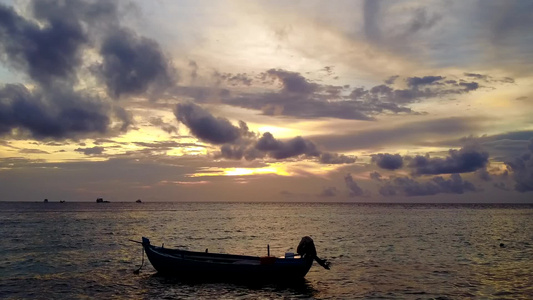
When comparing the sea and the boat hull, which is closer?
the sea

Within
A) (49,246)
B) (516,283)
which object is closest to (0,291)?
(49,246)

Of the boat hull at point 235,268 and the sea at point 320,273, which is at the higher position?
the boat hull at point 235,268

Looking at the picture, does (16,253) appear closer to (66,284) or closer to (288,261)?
(66,284)

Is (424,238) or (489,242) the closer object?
(489,242)

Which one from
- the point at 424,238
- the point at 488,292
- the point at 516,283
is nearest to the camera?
the point at 488,292

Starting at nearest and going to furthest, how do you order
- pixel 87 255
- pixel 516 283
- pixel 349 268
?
pixel 516 283 < pixel 349 268 < pixel 87 255

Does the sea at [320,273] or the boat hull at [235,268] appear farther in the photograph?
the boat hull at [235,268]

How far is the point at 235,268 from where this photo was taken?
29.1m

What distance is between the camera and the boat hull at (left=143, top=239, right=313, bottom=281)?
2886cm

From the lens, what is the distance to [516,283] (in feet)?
94.8

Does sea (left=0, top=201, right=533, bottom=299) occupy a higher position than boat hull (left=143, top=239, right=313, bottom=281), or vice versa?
boat hull (left=143, top=239, right=313, bottom=281)

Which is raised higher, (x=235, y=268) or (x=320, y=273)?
(x=235, y=268)

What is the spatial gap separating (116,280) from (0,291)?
7317 mm

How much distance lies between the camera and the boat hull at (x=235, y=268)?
28859 mm
